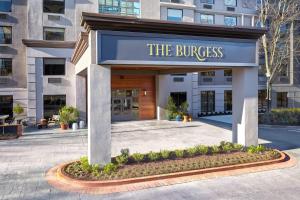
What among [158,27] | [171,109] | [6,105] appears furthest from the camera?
[171,109]

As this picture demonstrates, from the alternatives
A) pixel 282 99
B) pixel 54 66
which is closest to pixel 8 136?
pixel 54 66

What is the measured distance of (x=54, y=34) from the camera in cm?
2406

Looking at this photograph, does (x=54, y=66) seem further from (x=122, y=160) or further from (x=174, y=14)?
(x=122, y=160)

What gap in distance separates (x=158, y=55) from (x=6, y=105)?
1711cm

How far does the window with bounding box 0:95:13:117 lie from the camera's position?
23.2 m

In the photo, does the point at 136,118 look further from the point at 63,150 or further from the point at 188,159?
the point at 188,159

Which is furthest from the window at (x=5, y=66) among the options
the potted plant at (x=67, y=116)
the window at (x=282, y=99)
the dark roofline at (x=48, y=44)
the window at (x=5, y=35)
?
the window at (x=282, y=99)

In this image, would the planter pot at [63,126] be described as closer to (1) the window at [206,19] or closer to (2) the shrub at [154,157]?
(2) the shrub at [154,157]

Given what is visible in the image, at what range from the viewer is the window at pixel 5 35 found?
76.4 feet

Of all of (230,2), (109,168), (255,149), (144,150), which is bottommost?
(144,150)

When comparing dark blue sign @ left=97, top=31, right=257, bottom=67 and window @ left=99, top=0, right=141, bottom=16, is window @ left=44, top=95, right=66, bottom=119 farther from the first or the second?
dark blue sign @ left=97, top=31, right=257, bottom=67

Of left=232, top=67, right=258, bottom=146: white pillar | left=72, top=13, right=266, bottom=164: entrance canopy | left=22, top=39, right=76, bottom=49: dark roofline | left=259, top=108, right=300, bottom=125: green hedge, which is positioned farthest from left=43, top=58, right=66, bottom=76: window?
left=259, top=108, right=300, bottom=125: green hedge

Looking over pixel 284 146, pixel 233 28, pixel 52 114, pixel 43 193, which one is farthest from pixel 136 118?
pixel 43 193

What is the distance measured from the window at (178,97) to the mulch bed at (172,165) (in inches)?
633
